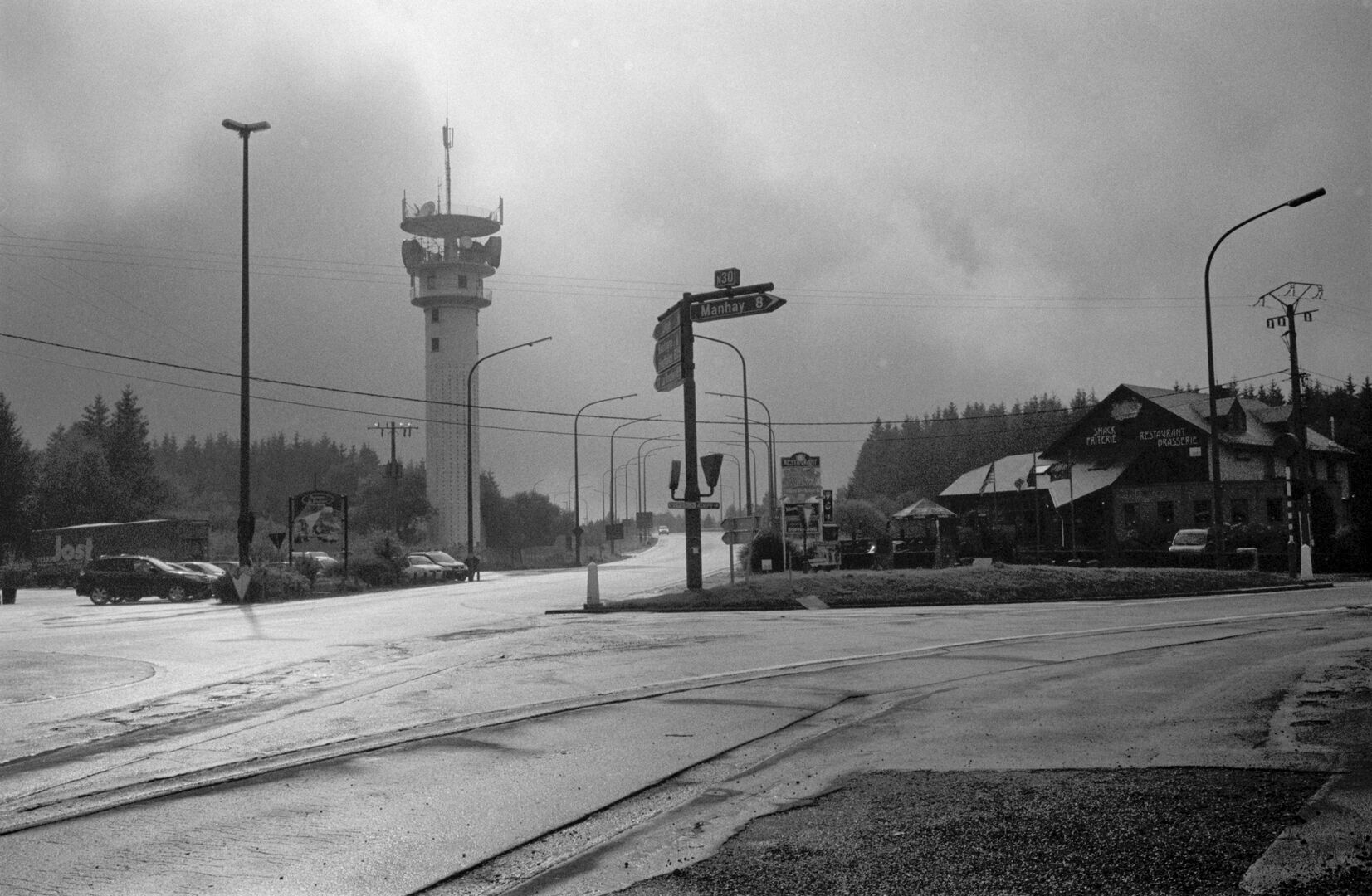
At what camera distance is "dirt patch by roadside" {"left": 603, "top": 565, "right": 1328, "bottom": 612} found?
1043 inches

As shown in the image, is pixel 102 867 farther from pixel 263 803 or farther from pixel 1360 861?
pixel 1360 861

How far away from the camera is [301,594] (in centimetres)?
4131

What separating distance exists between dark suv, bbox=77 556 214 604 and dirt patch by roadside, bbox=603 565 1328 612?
19604 mm

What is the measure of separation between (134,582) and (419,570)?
17.1 meters

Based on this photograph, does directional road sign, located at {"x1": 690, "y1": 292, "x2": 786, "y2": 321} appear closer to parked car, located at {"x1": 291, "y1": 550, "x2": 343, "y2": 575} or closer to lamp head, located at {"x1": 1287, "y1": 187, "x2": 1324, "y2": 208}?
lamp head, located at {"x1": 1287, "y1": 187, "x2": 1324, "y2": 208}

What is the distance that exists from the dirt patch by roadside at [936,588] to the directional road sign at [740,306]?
675 cm

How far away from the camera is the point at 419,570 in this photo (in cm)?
5634

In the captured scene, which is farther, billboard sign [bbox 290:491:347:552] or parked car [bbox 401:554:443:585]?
parked car [bbox 401:554:443:585]

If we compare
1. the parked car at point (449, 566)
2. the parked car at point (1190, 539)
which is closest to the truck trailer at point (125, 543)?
the parked car at point (449, 566)

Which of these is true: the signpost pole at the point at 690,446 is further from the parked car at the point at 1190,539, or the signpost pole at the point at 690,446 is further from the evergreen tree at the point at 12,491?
the evergreen tree at the point at 12,491

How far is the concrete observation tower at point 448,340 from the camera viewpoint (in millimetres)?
100000

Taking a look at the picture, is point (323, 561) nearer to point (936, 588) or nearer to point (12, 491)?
point (936, 588)

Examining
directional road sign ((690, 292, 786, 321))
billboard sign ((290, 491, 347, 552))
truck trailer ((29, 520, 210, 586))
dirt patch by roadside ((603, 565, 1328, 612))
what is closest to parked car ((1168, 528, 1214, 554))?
dirt patch by roadside ((603, 565, 1328, 612))

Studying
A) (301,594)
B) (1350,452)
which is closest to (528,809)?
(301,594)
